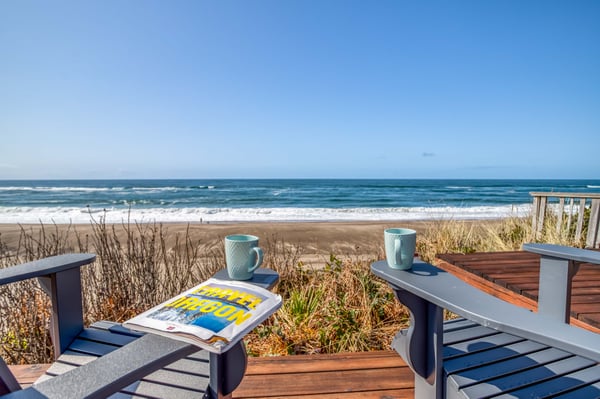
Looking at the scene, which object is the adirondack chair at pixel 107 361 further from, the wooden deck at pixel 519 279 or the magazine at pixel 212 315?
the wooden deck at pixel 519 279

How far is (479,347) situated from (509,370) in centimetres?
13

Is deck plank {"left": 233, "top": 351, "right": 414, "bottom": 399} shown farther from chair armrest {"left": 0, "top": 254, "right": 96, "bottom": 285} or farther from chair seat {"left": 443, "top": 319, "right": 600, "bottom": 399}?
chair armrest {"left": 0, "top": 254, "right": 96, "bottom": 285}

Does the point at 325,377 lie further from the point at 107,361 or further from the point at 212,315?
the point at 107,361

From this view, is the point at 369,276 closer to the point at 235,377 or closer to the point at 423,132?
the point at 235,377

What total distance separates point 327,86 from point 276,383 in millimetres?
9757

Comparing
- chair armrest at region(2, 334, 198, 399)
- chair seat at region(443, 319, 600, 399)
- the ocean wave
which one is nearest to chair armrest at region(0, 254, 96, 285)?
chair armrest at region(2, 334, 198, 399)

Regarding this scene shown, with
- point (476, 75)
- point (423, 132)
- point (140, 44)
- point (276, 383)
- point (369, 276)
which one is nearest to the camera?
point (276, 383)

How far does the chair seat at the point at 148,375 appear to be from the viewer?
0.95 metres

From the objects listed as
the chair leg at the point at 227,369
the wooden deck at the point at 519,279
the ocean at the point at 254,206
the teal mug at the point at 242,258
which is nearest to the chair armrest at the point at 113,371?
the chair leg at the point at 227,369

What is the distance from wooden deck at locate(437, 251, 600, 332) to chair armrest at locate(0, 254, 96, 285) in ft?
8.61

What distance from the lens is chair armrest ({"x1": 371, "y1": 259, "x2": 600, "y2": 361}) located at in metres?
0.53

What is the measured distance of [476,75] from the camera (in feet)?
32.1

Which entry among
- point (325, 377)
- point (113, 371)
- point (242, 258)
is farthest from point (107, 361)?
point (325, 377)

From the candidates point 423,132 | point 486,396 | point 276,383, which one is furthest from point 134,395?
point 423,132
